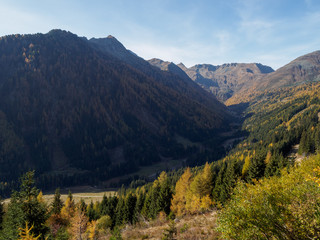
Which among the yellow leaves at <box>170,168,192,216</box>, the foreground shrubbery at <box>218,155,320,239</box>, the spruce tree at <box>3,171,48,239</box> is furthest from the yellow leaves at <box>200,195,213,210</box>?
the spruce tree at <box>3,171,48,239</box>

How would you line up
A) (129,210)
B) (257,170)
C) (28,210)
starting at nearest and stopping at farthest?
(28,210) → (257,170) → (129,210)

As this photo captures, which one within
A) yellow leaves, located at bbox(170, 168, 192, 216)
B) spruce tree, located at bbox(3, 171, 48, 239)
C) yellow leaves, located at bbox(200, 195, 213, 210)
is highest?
spruce tree, located at bbox(3, 171, 48, 239)

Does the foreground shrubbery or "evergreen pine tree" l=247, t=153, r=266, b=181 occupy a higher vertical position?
the foreground shrubbery

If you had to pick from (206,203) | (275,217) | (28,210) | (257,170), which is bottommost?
(206,203)

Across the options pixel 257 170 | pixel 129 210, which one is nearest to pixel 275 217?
pixel 257 170

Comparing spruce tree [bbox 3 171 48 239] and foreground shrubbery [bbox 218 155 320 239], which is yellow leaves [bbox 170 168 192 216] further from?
foreground shrubbery [bbox 218 155 320 239]

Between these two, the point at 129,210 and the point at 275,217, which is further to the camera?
the point at 129,210

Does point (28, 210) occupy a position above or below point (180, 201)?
above

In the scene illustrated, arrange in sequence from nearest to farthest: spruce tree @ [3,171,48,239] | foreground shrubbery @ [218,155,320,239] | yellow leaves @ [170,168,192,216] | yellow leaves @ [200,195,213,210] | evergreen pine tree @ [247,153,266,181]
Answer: foreground shrubbery @ [218,155,320,239] → spruce tree @ [3,171,48,239] → yellow leaves @ [200,195,213,210] → evergreen pine tree @ [247,153,266,181] → yellow leaves @ [170,168,192,216]

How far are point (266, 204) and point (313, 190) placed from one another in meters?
3.98

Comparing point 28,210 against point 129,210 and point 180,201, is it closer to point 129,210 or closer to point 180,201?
point 129,210

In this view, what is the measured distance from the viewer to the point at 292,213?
1473 cm

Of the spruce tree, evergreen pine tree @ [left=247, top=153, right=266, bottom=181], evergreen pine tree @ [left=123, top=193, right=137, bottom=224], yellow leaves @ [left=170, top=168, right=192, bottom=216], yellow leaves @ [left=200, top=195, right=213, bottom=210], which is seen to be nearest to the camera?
the spruce tree

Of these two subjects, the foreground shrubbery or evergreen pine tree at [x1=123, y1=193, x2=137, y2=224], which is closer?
the foreground shrubbery
